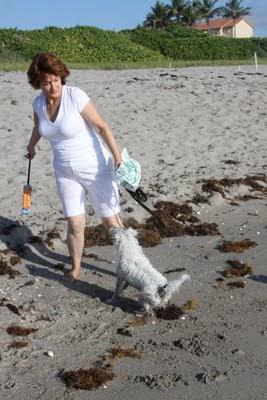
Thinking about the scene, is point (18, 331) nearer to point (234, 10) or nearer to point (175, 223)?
point (175, 223)

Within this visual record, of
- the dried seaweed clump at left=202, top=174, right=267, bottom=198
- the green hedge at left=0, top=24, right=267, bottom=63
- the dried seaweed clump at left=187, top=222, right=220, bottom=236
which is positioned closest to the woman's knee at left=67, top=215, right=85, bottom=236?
the dried seaweed clump at left=187, top=222, right=220, bottom=236

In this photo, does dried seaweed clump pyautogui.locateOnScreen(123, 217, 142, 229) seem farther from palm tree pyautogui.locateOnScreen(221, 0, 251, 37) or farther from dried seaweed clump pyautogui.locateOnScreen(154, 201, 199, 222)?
palm tree pyautogui.locateOnScreen(221, 0, 251, 37)

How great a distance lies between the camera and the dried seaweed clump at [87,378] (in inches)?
153

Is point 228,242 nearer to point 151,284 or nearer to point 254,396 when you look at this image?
point 151,284

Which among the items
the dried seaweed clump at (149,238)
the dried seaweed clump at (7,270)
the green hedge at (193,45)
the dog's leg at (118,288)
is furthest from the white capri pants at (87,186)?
the green hedge at (193,45)

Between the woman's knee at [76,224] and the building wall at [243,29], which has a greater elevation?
the woman's knee at [76,224]

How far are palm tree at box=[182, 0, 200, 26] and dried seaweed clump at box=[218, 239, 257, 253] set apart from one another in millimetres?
82625

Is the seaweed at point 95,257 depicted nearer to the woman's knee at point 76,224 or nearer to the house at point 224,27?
the woman's knee at point 76,224

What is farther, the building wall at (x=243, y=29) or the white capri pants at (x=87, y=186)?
the building wall at (x=243, y=29)

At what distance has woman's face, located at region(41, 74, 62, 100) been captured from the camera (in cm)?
472

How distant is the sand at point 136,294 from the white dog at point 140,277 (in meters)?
0.17

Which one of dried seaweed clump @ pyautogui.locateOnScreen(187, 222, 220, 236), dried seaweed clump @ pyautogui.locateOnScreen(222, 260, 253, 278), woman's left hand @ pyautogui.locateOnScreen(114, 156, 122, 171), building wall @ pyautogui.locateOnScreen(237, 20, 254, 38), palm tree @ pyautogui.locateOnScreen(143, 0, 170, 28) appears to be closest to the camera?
woman's left hand @ pyautogui.locateOnScreen(114, 156, 122, 171)

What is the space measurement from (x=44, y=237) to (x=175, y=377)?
115 inches

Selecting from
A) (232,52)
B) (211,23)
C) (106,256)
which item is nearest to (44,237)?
(106,256)
